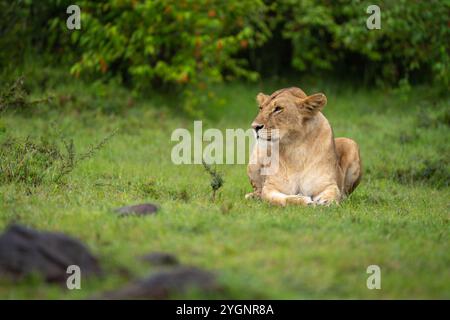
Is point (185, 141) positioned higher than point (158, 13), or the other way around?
point (158, 13)

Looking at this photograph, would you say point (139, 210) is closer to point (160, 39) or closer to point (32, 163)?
point (32, 163)

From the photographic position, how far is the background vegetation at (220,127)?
18.4 feet

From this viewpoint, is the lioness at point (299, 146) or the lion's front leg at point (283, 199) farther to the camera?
the lioness at point (299, 146)

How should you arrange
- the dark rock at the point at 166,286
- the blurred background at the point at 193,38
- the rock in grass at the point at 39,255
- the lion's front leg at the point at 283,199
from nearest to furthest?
the dark rock at the point at 166,286, the rock in grass at the point at 39,255, the lion's front leg at the point at 283,199, the blurred background at the point at 193,38

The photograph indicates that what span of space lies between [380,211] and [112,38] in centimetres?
704

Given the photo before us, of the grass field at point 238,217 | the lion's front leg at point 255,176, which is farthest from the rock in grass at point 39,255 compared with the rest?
the lion's front leg at point 255,176

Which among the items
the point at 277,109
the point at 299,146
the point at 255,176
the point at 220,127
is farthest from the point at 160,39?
the point at 299,146

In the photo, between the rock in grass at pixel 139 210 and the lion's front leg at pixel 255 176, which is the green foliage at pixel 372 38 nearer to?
the lion's front leg at pixel 255 176

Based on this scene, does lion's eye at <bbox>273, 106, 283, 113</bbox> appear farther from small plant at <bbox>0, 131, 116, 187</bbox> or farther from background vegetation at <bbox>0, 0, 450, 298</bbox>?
small plant at <bbox>0, 131, 116, 187</bbox>

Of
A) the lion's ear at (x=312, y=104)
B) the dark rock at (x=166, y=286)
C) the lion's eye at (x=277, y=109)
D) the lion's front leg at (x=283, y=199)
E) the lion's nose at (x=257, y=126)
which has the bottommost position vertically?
the dark rock at (x=166, y=286)

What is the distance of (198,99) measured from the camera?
1398 centimetres

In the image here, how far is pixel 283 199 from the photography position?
7.86 meters

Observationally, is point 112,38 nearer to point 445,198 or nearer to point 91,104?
point 91,104
